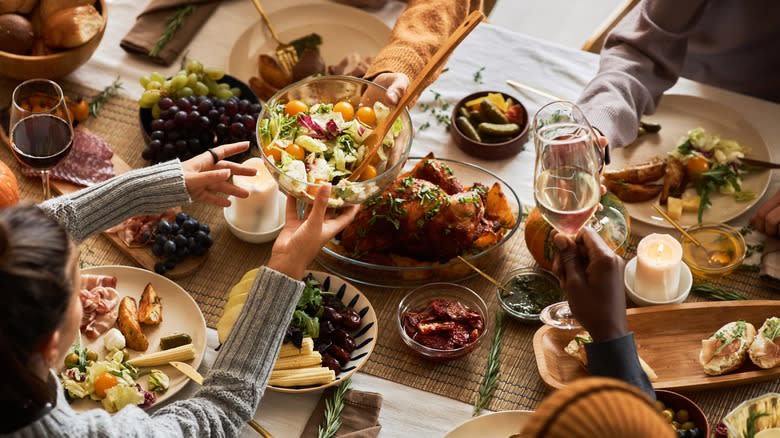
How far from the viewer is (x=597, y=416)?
3.78ft

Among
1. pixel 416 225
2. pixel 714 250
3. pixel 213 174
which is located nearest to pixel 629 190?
pixel 714 250

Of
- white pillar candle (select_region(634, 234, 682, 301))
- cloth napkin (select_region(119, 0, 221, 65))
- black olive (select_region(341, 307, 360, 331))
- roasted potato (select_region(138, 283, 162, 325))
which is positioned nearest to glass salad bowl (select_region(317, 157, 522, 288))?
black olive (select_region(341, 307, 360, 331))

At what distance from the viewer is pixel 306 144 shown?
7.12 feet

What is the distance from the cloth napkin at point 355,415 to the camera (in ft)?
6.99

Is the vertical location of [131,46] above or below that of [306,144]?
below

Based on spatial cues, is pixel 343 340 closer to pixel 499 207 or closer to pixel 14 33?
pixel 499 207

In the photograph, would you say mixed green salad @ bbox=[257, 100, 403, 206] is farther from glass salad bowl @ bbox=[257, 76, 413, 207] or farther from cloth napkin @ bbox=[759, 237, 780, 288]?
cloth napkin @ bbox=[759, 237, 780, 288]

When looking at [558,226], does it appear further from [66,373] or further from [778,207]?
[66,373]

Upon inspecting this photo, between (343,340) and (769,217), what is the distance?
127 cm

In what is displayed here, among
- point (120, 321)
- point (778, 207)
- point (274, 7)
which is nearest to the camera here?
point (120, 321)

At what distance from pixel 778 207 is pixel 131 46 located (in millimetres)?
2203

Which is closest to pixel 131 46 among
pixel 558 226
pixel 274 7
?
pixel 274 7

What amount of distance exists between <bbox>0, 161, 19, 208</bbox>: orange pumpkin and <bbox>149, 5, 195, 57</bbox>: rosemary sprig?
739 mm

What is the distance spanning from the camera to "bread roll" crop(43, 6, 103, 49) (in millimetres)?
2863
